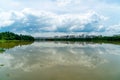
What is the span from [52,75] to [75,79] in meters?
2.04

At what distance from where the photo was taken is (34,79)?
1358 cm

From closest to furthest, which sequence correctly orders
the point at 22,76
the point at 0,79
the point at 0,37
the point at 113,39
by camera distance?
the point at 0,79 < the point at 22,76 < the point at 0,37 < the point at 113,39

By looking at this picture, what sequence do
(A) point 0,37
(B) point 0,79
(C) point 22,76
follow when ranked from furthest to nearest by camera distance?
(A) point 0,37, (C) point 22,76, (B) point 0,79

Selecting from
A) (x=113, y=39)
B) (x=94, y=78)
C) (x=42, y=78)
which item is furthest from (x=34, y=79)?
(x=113, y=39)

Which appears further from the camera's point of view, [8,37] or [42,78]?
[8,37]

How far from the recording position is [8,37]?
93562 mm

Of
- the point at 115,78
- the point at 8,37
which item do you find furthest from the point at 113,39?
the point at 115,78

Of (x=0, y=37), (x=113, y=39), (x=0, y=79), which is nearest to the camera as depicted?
(x=0, y=79)

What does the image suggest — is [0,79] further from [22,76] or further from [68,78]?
[68,78]

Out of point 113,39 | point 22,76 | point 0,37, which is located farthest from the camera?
point 113,39

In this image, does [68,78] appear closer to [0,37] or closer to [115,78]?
[115,78]

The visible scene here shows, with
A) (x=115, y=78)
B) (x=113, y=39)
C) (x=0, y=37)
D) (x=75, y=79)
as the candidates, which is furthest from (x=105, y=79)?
(x=113, y=39)

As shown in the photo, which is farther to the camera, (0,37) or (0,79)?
(0,37)

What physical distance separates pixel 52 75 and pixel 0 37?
79.4m
